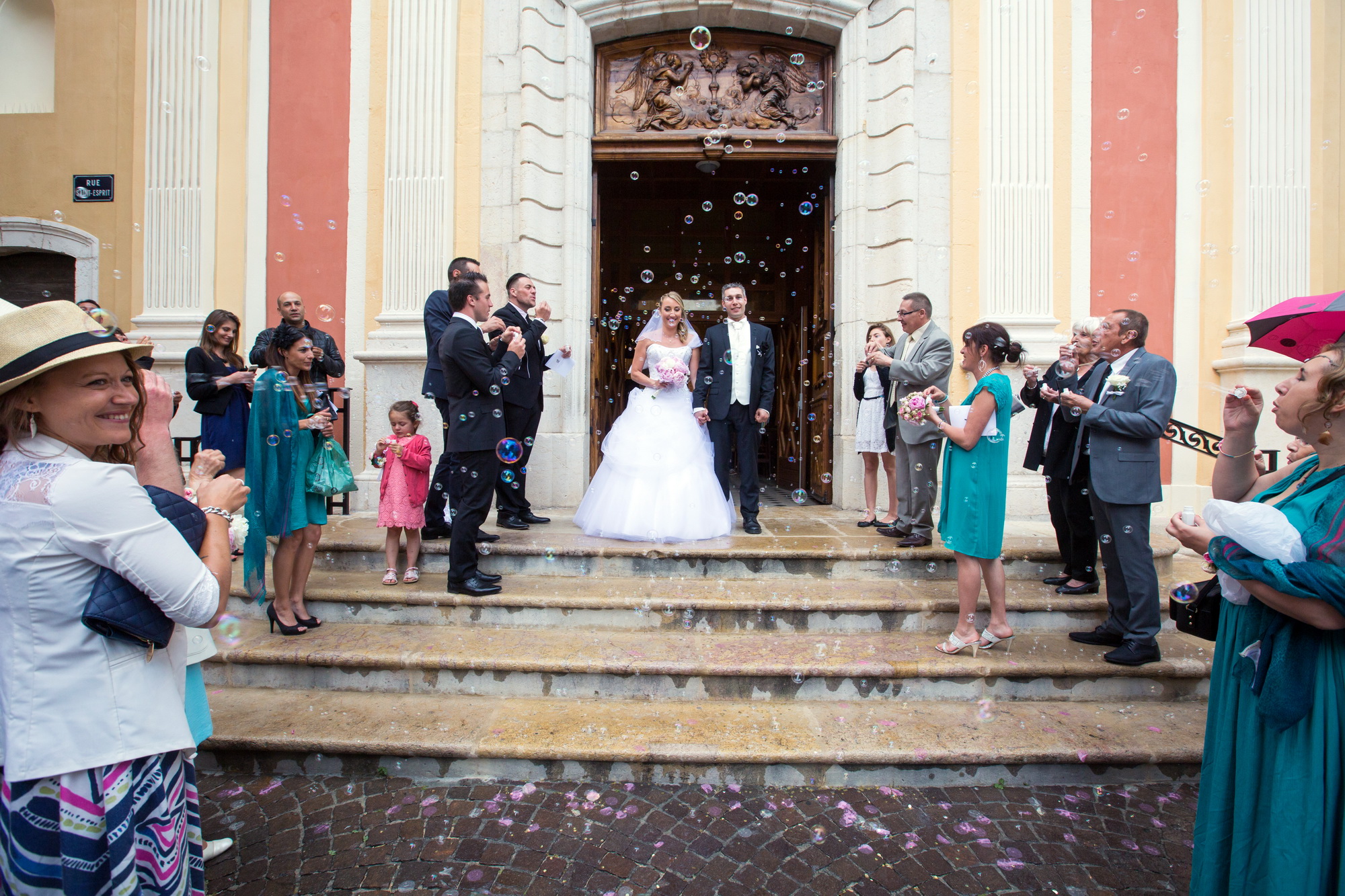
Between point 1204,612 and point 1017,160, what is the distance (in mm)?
6237

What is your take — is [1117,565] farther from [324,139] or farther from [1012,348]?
[324,139]

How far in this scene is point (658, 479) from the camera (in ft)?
17.7

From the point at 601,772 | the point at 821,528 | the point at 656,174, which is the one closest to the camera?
the point at 601,772

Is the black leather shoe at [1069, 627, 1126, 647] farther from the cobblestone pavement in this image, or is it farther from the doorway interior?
the doorway interior

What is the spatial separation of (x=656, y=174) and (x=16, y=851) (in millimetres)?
9738

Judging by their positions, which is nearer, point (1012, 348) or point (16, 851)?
point (16, 851)

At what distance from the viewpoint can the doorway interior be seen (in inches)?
305

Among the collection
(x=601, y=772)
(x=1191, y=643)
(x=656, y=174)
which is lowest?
(x=601, y=772)

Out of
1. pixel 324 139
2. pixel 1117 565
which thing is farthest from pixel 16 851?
pixel 324 139

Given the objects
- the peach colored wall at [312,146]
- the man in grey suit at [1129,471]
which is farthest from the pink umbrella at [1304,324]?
the peach colored wall at [312,146]

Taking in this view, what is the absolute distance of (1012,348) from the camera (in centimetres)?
360

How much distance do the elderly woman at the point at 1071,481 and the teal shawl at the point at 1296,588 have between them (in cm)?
272

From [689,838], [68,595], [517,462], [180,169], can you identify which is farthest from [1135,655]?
[180,169]

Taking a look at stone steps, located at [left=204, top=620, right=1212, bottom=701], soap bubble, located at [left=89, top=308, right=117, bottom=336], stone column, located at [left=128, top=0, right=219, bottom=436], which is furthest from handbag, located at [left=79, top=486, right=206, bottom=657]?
stone column, located at [left=128, top=0, right=219, bottom=436]
